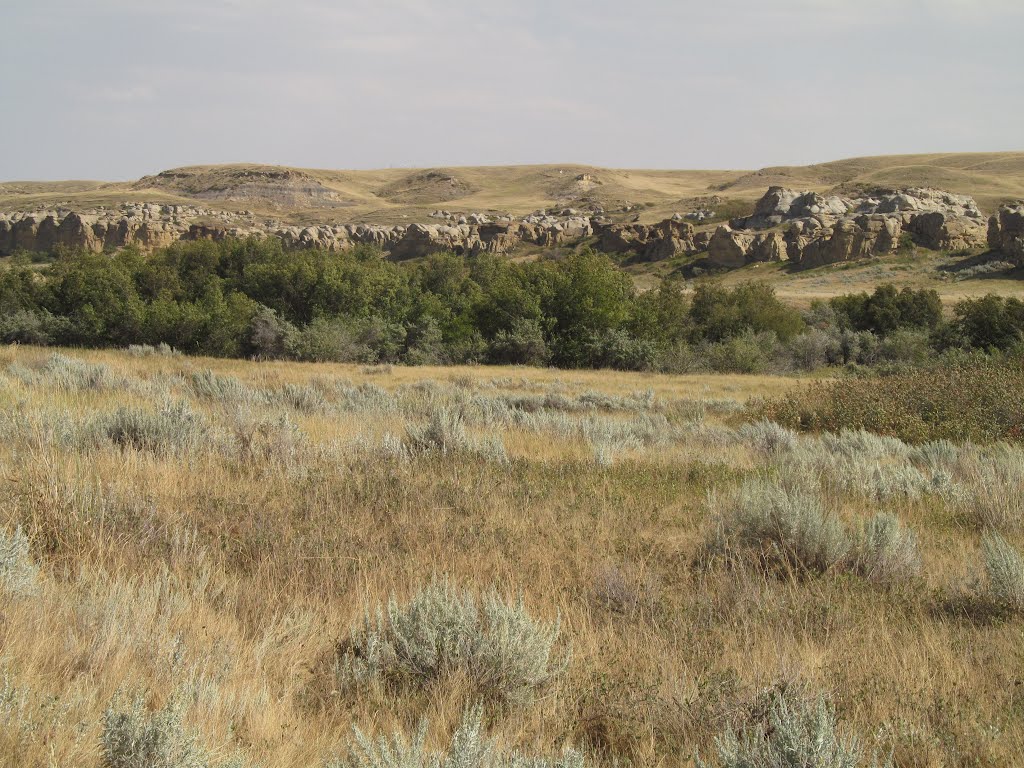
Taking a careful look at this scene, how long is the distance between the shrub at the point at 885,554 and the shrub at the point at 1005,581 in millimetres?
424

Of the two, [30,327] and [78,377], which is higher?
[78,377]

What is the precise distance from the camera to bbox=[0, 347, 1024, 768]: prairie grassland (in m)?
2.40

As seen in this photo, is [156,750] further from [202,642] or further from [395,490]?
[395,490]

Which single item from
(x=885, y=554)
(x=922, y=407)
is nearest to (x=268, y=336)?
(x=922, y=407)

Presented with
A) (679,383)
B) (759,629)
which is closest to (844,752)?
(759,629)

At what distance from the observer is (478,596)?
3.48 m

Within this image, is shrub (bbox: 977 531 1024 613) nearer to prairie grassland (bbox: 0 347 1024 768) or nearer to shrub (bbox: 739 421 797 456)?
prairie grassland (bbox: 0 347 1024 768)

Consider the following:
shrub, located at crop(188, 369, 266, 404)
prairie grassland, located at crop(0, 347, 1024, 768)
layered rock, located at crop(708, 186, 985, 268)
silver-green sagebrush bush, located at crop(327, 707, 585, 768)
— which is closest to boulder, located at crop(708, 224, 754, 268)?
layered rock, located at crop(708, 186, 985, 268)

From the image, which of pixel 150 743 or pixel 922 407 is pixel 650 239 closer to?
pixel 922 407

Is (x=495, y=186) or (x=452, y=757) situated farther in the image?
(x=495, y=186)

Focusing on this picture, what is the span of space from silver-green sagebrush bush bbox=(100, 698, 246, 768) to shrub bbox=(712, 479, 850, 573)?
3.26m

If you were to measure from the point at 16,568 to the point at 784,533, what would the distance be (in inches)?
168

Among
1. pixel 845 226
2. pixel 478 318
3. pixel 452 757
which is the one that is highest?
pixel 845 226

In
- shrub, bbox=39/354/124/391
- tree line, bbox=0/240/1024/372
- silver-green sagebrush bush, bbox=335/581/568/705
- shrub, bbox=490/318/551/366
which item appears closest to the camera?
silver-green sagebrush bush, bbox=335/581/568/705
